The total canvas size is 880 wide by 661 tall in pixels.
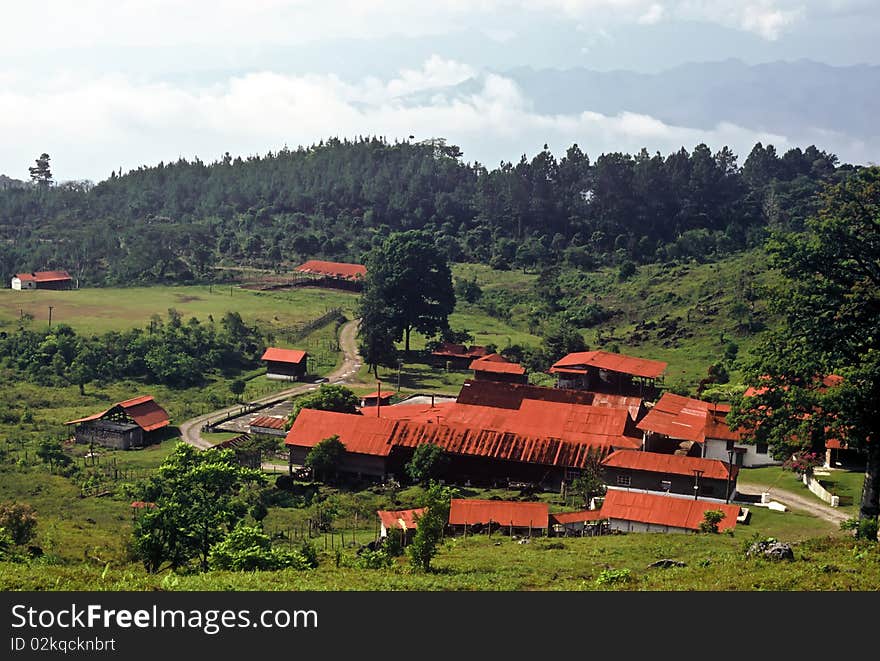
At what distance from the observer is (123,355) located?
6581 centimetres

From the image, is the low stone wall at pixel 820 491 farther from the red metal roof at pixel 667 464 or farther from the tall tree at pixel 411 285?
the tall tree at pixel 411 285

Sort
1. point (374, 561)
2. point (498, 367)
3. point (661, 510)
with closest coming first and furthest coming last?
point (374, 561) → point (661, 510) → point (498, 367)

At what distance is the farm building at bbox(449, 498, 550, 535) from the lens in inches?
1326

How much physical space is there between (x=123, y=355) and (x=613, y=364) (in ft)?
117

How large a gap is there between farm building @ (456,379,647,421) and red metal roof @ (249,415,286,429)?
1087cm

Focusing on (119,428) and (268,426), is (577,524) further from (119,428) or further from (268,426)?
(119,428)

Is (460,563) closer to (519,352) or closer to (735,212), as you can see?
(519,352)

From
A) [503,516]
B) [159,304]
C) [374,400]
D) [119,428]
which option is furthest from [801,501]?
[159,304]

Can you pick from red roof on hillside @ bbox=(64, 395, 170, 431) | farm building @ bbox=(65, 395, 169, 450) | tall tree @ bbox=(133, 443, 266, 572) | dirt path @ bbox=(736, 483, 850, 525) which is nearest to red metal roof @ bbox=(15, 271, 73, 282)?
red roof on hillside @ bbox=(64, 395, 170, 431)

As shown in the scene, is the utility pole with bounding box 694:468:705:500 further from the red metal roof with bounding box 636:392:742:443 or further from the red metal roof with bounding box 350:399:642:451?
the red metal roof with bounding box 636:392:742:443

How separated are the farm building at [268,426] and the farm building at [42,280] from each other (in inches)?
2242

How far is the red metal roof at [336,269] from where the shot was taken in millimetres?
105312

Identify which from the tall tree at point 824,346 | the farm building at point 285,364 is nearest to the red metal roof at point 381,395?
the farm building at point 285,364

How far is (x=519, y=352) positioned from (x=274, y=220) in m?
76.6
